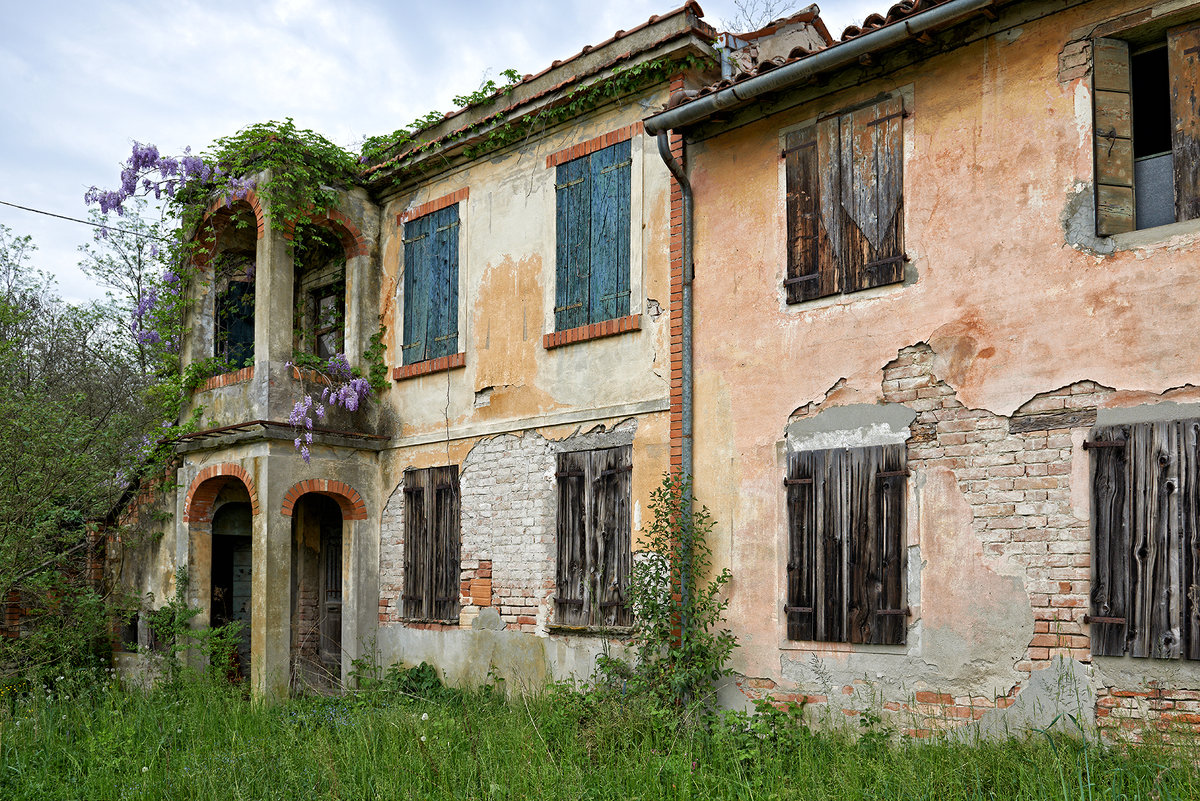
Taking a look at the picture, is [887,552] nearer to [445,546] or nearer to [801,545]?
[801,545]

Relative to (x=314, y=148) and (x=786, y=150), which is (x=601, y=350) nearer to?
(x=786, y=150)

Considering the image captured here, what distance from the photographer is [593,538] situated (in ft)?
30.8

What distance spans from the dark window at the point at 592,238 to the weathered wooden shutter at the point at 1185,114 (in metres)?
4.69

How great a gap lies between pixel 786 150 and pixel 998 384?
277 centimetres

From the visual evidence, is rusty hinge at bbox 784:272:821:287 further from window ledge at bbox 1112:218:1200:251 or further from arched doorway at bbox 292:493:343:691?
arched doorway at bbox 292:493:343:691

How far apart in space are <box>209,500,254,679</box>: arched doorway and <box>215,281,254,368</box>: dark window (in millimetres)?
2126

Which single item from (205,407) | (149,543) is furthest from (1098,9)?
(149,543)

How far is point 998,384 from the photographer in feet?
22.0

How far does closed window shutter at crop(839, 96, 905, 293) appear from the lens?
24.2 ft

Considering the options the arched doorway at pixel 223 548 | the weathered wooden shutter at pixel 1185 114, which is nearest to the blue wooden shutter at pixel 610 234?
the weathered wooden shutter at pixel 1185 114

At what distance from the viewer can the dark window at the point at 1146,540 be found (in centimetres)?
580

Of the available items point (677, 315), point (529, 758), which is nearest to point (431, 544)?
point (677, 315)

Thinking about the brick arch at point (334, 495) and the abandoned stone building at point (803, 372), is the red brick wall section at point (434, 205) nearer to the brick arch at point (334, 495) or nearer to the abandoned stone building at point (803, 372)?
the abandoned stone building at point (803, 372)

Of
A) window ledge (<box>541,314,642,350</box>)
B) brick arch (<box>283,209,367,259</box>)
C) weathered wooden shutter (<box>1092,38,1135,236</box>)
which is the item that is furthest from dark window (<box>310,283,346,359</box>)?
weathered wooden shutter (<box>1092,38,1135,236</box>)
